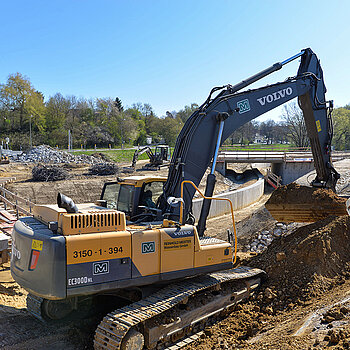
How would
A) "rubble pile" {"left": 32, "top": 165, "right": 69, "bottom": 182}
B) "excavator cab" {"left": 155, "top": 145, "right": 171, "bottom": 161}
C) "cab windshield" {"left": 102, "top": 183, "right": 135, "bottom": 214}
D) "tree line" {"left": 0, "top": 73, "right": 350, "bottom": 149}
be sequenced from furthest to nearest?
1. "tree line" {"left": 0, "top": 73, "right": 350, "bottom": 149}
2. "excavator cab" {"left": 155, "top": 145, "right": 171, "bottom": 161}
3. "rubble pile" {"left": 32, "top": 165, "right": 69, "bottom": 182}
4. "cab windshield" {"left": 102, "top": 183, "right": 135, "bottom": 214}

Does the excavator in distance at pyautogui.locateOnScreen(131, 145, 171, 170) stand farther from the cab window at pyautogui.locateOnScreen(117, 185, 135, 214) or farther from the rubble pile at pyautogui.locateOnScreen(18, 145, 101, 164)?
the cab window at pyautogui.locateOnScreen(117, 185, 135, 214)

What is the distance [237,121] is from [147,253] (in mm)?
3801

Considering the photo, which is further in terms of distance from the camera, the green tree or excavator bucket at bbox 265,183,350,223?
the green tree

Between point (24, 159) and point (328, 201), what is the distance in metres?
30.6

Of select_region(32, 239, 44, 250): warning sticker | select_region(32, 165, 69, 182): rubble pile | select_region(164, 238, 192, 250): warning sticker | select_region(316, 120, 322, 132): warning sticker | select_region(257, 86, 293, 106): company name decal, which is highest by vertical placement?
select_region(257, 86, 293, 106): company name decal

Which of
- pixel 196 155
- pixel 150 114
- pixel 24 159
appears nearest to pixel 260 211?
pixel 196 155

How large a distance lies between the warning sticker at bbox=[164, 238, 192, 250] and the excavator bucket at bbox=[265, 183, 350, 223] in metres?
3.76

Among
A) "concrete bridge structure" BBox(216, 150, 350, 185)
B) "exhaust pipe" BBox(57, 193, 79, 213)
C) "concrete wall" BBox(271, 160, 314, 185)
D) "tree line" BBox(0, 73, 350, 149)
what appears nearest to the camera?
"exhaust pipe" BBox(57, 193, 79, 213)

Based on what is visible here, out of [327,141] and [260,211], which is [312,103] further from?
[260,211]

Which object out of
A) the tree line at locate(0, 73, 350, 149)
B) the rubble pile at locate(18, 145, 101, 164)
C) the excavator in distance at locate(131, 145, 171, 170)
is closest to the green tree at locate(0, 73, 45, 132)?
the tree line at locate(0, 73, 350, 149)

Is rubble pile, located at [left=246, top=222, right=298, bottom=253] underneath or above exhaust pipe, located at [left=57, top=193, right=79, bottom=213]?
underneath

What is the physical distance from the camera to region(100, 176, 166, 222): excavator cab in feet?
21.7

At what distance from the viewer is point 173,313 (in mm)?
5777

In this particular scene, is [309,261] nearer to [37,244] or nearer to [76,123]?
[37,244]
